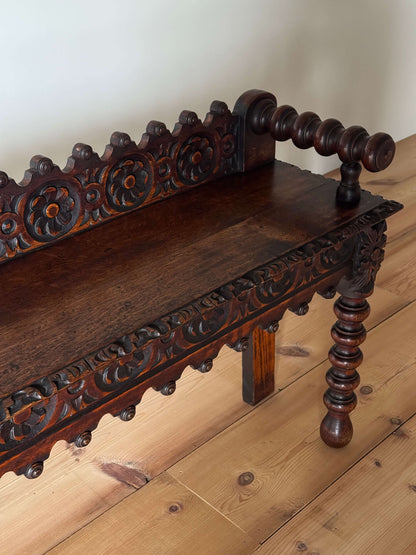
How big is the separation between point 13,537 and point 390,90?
225 centimetres

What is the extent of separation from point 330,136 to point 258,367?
23.1 inches

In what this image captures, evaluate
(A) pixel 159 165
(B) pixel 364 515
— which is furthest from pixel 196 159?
(B) pixel 364 515

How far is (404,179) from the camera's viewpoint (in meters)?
2.81

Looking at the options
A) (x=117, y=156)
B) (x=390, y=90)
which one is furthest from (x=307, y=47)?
(x=117, y=156)

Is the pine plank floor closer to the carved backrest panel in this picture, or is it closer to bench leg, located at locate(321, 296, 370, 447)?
bench leg, located at locate(321, 296, 370, 447)

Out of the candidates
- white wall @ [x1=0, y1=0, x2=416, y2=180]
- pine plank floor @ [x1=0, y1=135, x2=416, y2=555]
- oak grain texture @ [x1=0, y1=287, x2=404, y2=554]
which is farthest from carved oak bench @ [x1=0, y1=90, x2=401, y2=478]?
white wall @ [x1=0, y1=0, x2=416, y2=180]

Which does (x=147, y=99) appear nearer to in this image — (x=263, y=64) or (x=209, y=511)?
(x=263, y=64)

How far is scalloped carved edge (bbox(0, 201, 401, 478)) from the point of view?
0.91m

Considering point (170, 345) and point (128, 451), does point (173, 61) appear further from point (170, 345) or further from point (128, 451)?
point (170, 345)

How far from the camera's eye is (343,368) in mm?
1441

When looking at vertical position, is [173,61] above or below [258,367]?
above

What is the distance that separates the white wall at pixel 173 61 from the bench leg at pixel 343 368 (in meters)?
0.80

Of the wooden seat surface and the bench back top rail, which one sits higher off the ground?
the bench back top rail

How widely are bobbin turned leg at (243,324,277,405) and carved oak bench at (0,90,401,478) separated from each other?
204mm
